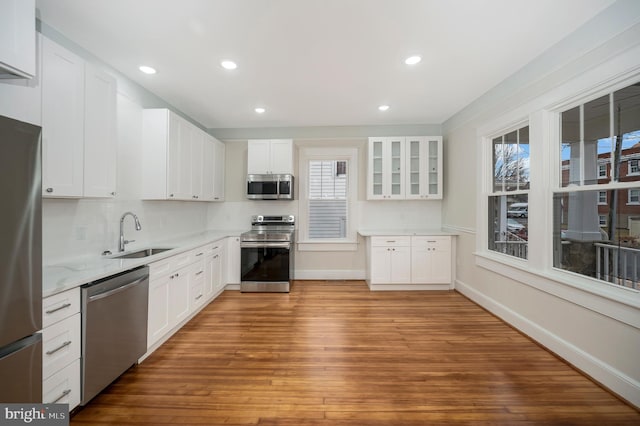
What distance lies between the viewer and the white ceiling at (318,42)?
1.98 m

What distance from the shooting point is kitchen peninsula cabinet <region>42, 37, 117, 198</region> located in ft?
6.02

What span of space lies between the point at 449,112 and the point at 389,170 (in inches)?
49.2

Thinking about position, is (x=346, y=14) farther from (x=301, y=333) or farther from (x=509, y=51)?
(x=301, y=333)

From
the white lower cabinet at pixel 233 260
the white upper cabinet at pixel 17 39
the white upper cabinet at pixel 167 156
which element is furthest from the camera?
the white lower cabinet at pixel 233 260

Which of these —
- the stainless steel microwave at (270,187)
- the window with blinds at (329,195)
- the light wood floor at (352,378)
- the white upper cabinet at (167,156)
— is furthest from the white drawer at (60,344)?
the window with blinds at (329,195)

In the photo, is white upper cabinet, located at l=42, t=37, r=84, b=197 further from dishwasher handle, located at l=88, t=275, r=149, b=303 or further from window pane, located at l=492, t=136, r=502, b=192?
window pane, located at l=492, t=136, r=502, b=192

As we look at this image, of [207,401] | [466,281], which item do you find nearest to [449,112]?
[466,281]

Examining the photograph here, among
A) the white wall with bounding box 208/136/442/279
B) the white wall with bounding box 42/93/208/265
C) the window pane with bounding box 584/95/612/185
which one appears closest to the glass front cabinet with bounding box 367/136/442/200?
the white wall with bounding box 208/136/442/279

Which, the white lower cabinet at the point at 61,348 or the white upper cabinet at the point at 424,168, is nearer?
the white lower cabinet at the point at 61,348

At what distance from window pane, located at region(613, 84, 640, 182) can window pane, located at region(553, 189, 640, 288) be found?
147 mm

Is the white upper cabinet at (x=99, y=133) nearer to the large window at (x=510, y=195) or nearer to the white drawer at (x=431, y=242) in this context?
the white drawer at (x=431, y=242)

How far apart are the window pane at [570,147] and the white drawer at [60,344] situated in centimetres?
398

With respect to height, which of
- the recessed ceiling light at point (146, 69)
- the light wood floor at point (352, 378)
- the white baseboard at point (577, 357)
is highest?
the recessed ceiling light at point (146, 69)

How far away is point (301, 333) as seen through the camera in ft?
9.51
